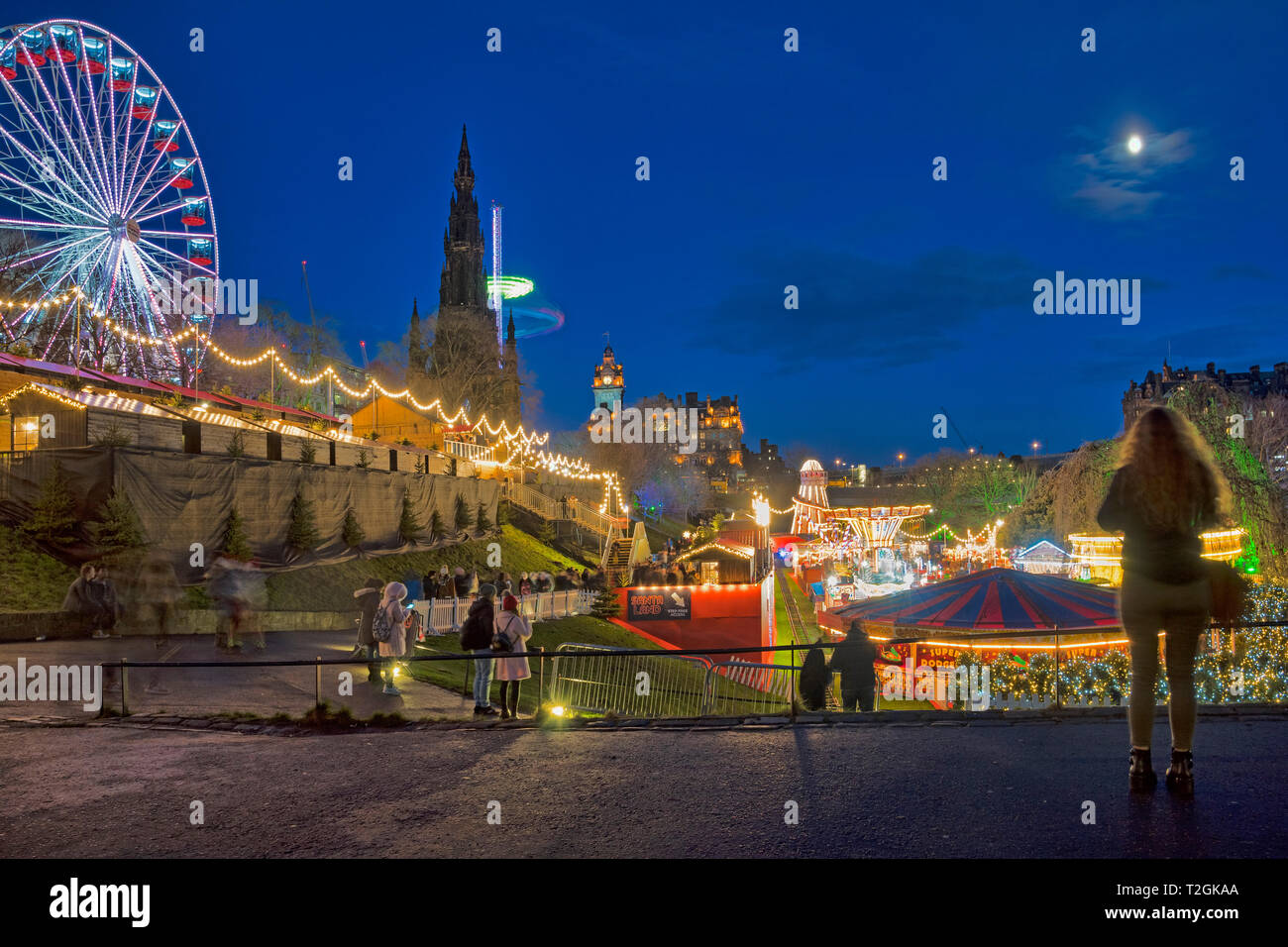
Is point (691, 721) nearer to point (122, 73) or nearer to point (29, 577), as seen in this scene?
point (29, 577)

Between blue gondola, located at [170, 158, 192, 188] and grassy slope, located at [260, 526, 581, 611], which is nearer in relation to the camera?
grassy slope, located at [260, 526, 581, 611]

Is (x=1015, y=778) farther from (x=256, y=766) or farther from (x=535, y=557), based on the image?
(x=535, y=557)

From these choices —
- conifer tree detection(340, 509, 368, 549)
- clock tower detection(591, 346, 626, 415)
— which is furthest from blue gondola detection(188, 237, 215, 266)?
clock tower detection(591, 346, 626, 415)

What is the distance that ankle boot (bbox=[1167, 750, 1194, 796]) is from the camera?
13.1ft

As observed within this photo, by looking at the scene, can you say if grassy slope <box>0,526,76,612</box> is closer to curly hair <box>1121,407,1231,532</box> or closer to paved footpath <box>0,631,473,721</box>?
paved footpath <box>0,631,473,721</box>

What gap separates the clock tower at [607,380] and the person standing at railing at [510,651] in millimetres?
172692

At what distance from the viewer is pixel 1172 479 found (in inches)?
152

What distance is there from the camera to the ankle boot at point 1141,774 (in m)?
4.06

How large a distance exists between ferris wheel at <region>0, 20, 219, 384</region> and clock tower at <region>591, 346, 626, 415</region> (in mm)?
144896

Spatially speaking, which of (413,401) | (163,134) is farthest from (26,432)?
(413,401)

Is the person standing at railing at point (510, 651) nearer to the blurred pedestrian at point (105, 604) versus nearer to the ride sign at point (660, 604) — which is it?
the blurred pedestrian at point (105, 604)

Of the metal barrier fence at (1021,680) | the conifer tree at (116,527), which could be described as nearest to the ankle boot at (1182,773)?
the metal barrier fence at (1021,680)

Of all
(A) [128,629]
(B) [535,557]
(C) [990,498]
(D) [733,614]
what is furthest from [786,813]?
(C) [990,498]

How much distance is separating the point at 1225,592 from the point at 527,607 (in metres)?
18.1
